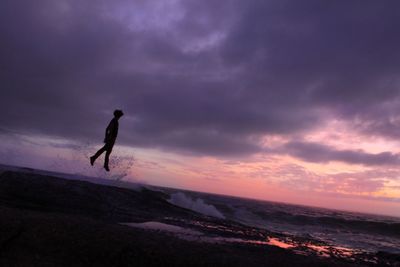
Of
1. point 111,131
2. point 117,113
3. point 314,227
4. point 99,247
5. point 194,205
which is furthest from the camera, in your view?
point 314,227

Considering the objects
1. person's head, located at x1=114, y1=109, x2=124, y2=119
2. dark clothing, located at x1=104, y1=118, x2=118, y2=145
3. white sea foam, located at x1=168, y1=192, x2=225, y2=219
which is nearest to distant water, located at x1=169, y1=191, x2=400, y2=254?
white sea foam, located at x1=168, y1=192, x2=225, y2=219

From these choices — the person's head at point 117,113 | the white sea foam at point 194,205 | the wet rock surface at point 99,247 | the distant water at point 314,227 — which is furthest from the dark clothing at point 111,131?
the white sea foam at point 194,205

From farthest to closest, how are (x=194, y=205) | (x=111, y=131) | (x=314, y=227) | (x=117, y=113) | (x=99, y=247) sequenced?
(x=314, y=227), (x=194, y=205), (x=111, y=131), (x=117, y=113), (x=99, y=247)

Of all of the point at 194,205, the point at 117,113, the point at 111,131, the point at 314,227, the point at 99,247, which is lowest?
the point at 99,247

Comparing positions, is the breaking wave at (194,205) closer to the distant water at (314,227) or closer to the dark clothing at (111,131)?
the distant water at (314,227)

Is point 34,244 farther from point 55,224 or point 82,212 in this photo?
point 82,212

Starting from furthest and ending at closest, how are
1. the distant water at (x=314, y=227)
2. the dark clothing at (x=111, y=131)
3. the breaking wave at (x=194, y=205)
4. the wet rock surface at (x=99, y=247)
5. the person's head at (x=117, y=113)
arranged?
the breaking wave at (x=194, y=205)
the distant water at (x=314, y=227)
the dark clothing at (x=111, y=131)
the person's head at (x=117, y=113)
the wet rock surface at (x=99, y=247)

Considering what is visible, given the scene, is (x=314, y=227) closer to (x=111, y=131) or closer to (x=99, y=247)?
(x=111, y=131)

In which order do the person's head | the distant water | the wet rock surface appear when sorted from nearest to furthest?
the wet rock surface, the person's head, the distant water

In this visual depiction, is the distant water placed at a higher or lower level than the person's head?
lower

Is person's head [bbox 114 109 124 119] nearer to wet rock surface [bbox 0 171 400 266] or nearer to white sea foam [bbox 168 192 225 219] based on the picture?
wet rock surface [bbox 0 171 400 266]

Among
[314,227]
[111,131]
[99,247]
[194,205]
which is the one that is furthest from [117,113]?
[314,227]

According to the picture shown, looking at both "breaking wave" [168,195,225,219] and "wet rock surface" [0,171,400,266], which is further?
"breaking wave" [168,195,225,219]

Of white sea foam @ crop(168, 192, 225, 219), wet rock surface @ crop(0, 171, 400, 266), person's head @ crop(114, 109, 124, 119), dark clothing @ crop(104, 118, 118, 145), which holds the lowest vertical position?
wet rock surface @ crop(0, 171, 400, 266)
